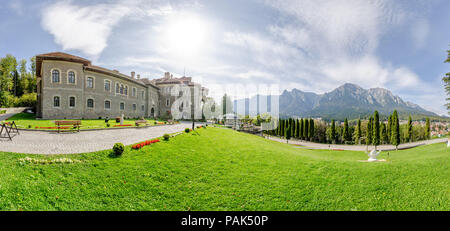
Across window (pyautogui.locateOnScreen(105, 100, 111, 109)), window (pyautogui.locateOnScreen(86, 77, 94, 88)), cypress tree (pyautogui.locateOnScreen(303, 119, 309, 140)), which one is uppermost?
window (pyautogui.locateOnScreen(86, 77, 94, 88))

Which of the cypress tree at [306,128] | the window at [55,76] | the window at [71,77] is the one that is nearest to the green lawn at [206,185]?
the window at [71,77]

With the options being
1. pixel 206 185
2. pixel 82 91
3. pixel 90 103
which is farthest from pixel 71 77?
pixel 206 185

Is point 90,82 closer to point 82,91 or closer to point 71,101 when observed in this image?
point 82,91

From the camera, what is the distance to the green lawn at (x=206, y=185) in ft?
14.0

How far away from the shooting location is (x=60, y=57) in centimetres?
2283

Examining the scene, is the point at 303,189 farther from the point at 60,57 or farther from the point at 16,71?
the point at 16,71

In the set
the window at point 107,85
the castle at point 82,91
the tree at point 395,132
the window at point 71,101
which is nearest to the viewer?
the castle at point 82,91

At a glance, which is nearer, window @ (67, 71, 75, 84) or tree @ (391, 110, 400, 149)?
window @ (67, 71, 75, 84)

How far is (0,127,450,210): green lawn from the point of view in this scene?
4270 millimetres

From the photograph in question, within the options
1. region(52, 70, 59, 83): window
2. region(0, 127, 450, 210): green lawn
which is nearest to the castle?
region(52, 70, 59, 83): window

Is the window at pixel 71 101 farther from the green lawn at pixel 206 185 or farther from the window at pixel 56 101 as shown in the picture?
the green lawn at pixel 206 185

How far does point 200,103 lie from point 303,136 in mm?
24666

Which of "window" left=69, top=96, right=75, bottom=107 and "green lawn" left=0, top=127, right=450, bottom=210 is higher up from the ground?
"window" left=69, top=96, right=75, bottom=107

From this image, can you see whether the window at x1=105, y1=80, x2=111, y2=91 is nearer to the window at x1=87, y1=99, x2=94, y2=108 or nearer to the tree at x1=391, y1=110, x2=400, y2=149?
the window at x1=87, y1=99, x2=94, y2=108
